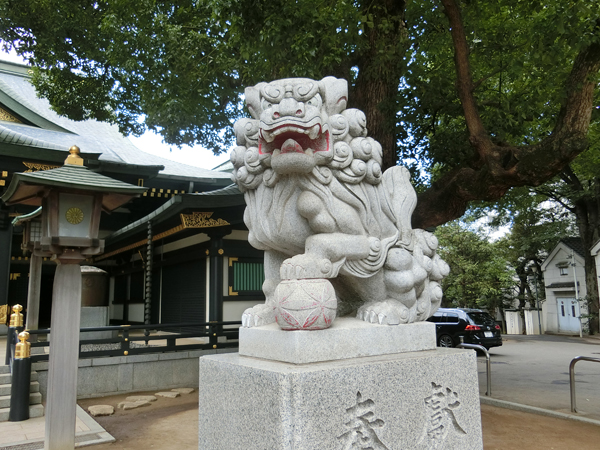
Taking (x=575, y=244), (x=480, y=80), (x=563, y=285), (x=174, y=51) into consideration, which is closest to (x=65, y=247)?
(x=174, y=51)

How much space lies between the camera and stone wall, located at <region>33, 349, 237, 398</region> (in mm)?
7438

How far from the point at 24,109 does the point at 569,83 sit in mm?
13825

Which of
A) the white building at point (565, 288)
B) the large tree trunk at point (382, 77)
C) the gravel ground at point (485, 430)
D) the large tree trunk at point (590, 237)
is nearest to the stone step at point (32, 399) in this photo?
the gravel ground at point (485, 430)

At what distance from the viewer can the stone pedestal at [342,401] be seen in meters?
2.11

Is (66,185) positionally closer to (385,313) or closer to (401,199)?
(401,199)

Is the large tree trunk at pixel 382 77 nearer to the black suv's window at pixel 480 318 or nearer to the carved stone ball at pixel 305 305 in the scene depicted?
the carved stone ball at pixel 305 305

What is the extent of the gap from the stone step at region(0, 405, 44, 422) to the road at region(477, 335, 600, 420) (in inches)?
268

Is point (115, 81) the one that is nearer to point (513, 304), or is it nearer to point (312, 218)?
point (312, 218)

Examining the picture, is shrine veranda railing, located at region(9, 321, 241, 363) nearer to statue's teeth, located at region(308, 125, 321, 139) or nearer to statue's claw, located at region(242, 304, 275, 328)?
statue's claw, located at region(242, 304, 275, 328)

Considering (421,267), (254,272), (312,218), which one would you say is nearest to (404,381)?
(421,267)

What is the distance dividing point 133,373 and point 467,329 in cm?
909

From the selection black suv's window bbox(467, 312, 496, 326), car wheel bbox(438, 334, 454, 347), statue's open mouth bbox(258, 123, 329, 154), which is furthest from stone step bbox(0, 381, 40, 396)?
black suv's window bbox(467, 312, 496, 326)

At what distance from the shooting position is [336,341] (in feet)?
8.00

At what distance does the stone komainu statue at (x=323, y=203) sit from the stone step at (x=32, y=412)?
505 centimetres
